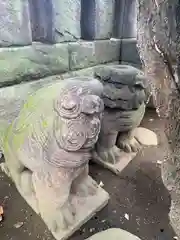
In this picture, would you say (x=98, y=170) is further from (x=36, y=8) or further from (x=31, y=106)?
(x=36, y=8)

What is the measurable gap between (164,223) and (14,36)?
1030 mm

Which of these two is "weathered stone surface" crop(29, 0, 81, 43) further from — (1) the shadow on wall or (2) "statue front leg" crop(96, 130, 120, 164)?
(2) "statue front leg" crop(96, 130, 120, 164)

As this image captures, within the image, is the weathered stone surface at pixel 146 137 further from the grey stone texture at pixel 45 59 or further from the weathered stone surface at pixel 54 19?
the weathered stone surface at pixel 54 19

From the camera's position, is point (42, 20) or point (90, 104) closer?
point (90, 104)

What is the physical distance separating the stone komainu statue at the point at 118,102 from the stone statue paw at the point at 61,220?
0.41 m

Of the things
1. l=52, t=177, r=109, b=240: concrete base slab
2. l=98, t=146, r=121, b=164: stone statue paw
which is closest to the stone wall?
l=98, t=146, r=121, b=164: stone statue paw

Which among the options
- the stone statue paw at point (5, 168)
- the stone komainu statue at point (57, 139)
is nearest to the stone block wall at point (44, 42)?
the stone statue paw at point (5, 168)

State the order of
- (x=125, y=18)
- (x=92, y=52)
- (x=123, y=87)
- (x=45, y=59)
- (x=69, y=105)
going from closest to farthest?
(x=69, y=105), (x=123, y=87), (x=45, y=59), (x=92, y=52), (x=125, y=18)

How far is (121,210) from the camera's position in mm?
962

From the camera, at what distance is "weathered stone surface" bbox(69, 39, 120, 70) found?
1.51m

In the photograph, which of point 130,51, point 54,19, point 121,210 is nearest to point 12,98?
point 54,19

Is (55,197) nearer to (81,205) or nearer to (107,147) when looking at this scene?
(81,205)

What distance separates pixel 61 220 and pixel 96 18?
1.21 m

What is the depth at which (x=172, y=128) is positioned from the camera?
0.41 metres
